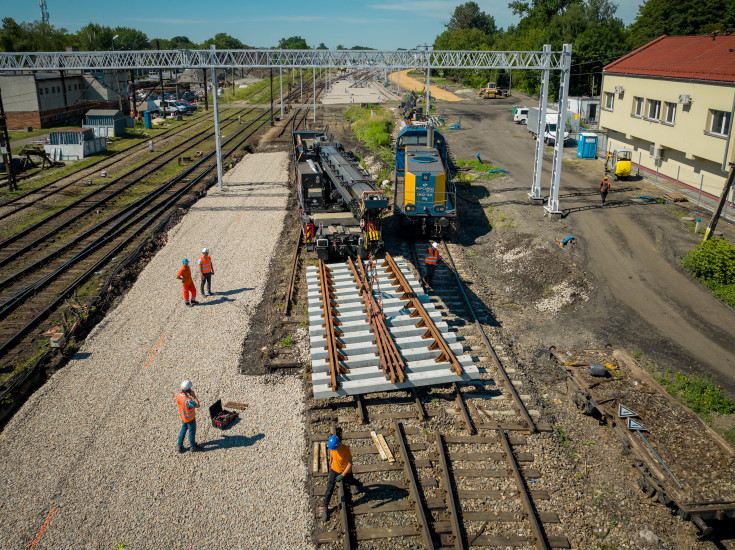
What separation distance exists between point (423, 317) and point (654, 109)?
868 inches

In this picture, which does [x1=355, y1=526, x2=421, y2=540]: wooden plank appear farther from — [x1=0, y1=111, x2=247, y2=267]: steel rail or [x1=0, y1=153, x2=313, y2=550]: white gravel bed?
[x1=0, y1=111, x2=247, y2=267]: steel rail

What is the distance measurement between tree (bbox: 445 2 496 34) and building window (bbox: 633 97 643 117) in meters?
116

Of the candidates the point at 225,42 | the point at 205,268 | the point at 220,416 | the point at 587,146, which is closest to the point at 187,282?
the point at 205,268

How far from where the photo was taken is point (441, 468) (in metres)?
9.76

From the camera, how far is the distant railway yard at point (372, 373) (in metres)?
8.80

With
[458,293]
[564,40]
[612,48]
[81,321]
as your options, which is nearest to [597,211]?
[458,293]

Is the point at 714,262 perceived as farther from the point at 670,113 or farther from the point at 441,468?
the point at 670,113

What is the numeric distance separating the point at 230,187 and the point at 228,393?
65.1ft

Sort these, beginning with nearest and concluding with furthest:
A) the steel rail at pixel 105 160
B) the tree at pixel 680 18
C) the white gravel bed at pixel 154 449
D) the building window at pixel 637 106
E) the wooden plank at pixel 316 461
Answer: the white gravel bed at pixel 154 449 → the wooden plank at pixel 316 461 → the steel rail at pixel 105 160 → the building window at pixel 637 106 → the tree at pixel 680 18

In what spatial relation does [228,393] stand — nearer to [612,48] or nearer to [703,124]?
[703,124]

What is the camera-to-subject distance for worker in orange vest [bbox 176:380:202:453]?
993cm

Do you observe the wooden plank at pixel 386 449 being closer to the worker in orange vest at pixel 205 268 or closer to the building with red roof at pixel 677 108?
the worker in orange vest at pixel 205 268

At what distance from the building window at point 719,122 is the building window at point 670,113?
9.76 feet

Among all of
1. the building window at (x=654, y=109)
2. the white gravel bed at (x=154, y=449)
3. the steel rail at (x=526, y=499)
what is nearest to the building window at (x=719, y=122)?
the building window at (x=654, y=109)
